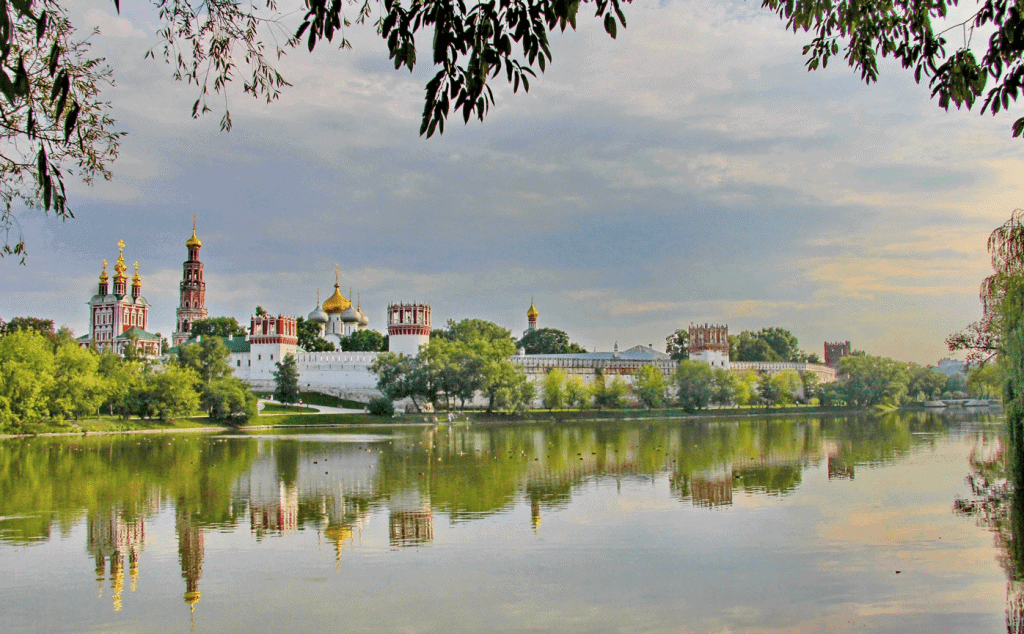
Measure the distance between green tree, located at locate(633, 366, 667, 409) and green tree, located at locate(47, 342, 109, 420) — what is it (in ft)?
128

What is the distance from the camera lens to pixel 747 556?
1098 centimetres

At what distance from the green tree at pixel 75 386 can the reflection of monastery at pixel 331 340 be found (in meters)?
20.6

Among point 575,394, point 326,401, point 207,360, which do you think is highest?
point 207,360

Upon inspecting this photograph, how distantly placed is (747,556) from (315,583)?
5.19 m

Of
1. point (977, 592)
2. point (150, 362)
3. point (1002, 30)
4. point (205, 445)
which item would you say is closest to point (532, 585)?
point (977, 592)

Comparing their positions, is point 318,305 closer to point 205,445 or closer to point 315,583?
point 205,445

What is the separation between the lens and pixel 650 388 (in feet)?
222

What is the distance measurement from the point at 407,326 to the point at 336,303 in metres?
17.1

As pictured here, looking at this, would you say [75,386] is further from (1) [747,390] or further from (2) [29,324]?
(1) [747,390]

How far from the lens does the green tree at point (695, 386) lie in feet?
218

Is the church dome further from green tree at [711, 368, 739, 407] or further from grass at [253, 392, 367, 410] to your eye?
green tree at [711, 368, 739, 407]

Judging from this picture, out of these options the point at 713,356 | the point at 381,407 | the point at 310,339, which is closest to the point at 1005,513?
the point at 381,407

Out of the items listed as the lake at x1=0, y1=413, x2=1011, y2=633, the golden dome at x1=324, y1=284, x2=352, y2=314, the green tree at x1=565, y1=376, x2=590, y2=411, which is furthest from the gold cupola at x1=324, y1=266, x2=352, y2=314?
the lake at x1=0, y1=413, x2=1011, y2=633

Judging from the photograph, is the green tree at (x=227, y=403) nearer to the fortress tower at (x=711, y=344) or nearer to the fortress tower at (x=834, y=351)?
the fortress tower at (x=711, y=344)
